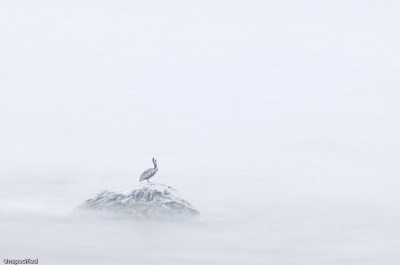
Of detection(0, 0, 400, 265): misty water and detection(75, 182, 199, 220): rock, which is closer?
detection(0, 0, 400, 265): misty water

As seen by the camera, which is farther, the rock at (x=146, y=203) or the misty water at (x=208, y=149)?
the rock at (x=146, y=203)

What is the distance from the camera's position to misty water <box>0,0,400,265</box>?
2639cm

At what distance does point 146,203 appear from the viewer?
88.3 ft

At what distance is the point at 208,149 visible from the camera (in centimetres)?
3981

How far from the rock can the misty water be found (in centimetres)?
24

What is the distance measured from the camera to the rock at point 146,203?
87.9 feet

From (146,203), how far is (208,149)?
42.7 feet

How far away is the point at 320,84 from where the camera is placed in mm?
68938

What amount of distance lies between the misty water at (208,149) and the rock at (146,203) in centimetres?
24

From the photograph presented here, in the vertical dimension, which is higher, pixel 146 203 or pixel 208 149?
pixel 208 149

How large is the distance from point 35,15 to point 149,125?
95.2 meters

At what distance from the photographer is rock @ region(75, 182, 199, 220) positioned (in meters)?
26.8

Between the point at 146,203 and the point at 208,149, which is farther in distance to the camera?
the point at 208,149

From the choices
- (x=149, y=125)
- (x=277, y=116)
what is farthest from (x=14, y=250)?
(x=277, y=116)
